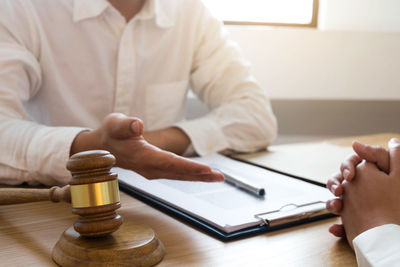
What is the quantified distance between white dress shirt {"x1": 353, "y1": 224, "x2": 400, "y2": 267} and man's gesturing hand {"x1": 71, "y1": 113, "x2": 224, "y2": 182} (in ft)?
0.71

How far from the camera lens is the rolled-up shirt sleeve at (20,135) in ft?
2.68

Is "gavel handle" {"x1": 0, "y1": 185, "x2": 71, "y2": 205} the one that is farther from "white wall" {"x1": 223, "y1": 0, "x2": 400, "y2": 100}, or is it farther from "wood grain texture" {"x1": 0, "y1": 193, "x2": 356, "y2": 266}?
"white wall" {"x1": 223, "y1": 0, "x2": 400, "y2": 100}

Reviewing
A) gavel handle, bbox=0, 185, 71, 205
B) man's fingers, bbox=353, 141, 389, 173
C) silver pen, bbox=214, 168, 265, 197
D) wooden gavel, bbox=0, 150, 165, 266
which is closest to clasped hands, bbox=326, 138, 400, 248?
man's fingers, bbox=353, 141, 389, 173

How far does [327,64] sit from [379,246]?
148 cm

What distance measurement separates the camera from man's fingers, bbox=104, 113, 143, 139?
66 cm

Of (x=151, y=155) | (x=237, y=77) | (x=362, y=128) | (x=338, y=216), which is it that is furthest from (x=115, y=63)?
(x=362, y=128)

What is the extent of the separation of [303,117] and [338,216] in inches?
53.2

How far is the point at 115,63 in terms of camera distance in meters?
1.22

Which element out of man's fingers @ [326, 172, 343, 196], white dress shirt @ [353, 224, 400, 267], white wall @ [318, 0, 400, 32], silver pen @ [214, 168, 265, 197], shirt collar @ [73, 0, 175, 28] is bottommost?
silver pen @ [214, 168, 265, 197]

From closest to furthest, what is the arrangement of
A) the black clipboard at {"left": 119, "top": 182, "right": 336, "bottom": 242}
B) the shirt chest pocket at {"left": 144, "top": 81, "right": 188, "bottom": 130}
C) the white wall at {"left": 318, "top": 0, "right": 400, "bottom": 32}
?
1. the black clipboard at {"left": 119, "top": 182, "right": 336, "bottom": 242}
2. the shirt chest pocket at {"left": 144, "top": 81, "right": 188, "bottom": 130}
3. the white wall at {"left": 318, "top": 0, "right": 400, "bottom": 32}

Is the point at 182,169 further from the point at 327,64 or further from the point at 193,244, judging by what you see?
the point at 327,64

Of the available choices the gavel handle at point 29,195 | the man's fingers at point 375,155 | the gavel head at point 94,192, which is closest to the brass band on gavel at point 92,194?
the gavel head at point 94,192

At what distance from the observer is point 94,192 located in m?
0.47

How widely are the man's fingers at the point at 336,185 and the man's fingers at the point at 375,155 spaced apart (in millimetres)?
49
